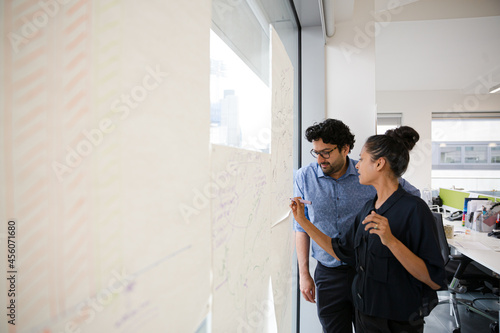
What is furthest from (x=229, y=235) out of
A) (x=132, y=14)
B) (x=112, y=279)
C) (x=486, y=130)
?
(x=486, y=130)

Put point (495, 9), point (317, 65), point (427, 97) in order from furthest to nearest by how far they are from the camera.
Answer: point (427, 97), point (495, 9), point (317, 65)

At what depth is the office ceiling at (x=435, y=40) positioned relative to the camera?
122 inches

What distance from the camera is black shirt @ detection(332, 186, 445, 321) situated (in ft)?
4.00

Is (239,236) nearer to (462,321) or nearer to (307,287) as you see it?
(307,287)

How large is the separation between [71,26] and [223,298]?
0.52m

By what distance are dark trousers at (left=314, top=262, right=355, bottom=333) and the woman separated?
177 mm

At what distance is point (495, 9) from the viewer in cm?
311

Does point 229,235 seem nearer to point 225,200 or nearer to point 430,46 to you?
point 225,200

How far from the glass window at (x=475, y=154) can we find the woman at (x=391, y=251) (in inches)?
234

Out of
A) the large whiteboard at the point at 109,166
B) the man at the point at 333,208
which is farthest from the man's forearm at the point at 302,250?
the large whiteboard at the point at 109,166

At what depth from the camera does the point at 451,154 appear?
5.94 meters

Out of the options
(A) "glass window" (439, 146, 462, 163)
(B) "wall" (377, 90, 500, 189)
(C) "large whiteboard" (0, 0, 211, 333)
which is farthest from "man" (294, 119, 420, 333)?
(A) "glass window" (439, 146, 462, 163)

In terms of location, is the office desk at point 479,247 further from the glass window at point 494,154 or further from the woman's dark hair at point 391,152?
the glass window at point 494,154

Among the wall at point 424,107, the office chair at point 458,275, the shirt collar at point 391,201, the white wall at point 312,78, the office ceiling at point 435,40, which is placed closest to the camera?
the shirt collar at point 391,201
